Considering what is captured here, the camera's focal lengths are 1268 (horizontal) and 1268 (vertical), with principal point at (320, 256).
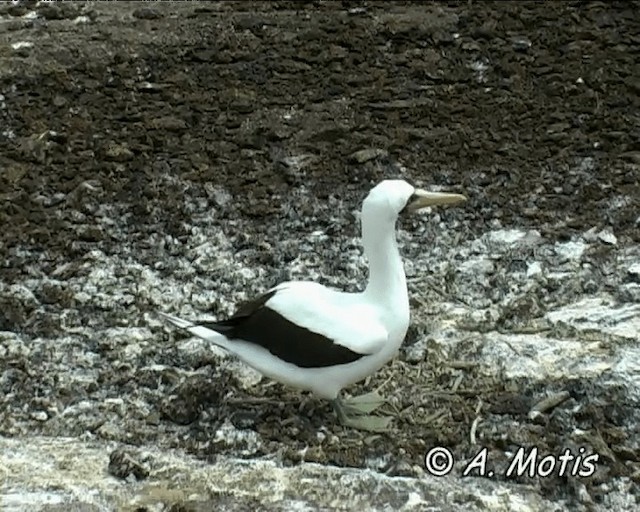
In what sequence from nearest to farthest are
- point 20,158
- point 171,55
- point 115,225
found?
point 115,225
point 20,158
point 171,55

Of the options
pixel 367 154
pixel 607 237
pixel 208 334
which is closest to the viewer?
pixel 208 334

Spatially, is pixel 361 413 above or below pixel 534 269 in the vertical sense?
above

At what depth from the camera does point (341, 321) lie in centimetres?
357

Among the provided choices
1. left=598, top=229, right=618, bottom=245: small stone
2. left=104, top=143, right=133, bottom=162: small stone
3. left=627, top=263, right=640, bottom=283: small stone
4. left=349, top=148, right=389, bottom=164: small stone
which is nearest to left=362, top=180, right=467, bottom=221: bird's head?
left=627, top=263, right=640, bottom=283: small stone

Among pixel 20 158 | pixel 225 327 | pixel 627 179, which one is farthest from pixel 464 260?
pixel 20 158

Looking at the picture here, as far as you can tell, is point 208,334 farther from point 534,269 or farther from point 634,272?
point 634,272

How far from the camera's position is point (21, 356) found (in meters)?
4.25

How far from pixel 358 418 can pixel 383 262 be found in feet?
1.66

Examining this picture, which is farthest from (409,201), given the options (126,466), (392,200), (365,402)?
(126,466)

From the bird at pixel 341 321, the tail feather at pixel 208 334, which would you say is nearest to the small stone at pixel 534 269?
the bird at pixel 341 321

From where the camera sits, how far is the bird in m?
3.56

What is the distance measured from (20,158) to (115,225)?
0.72 m

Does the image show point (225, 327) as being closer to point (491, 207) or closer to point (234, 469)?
point (234, 469)

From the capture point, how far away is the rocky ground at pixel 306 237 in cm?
367
